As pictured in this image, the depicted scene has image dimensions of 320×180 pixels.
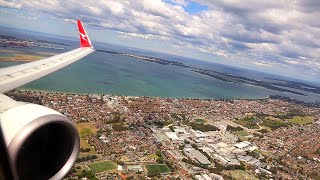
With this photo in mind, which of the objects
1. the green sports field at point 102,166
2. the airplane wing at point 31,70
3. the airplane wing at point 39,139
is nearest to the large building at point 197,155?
the green sports field at point 102,166

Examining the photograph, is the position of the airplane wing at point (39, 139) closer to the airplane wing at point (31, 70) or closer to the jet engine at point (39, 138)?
the jet engine at point (39, 138)

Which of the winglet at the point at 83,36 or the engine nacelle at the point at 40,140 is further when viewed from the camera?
the winglet at the point at 83,36

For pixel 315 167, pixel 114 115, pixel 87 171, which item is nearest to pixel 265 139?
pixel 315 167

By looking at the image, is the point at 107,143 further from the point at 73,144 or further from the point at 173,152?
the point at 73,144

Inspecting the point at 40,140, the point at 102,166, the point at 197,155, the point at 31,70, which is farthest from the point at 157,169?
the point at 40,140

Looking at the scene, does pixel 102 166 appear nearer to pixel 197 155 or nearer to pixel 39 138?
pixel 197 155

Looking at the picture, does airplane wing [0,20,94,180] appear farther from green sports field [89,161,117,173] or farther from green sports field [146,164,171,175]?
green sports field [146,164,171,175]

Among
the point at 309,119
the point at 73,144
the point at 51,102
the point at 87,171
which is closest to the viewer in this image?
the point at 73,144
